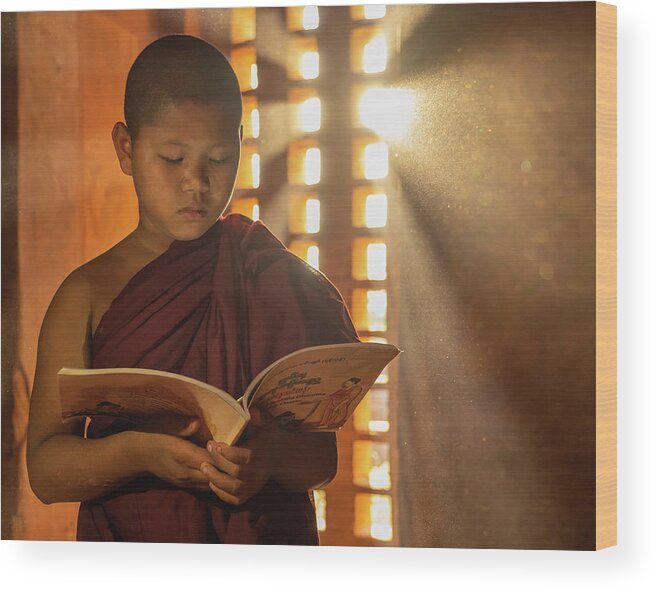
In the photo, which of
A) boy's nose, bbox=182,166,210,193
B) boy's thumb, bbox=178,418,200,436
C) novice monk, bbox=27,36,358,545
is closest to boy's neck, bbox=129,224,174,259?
novice monk, bbox=27,36,358,545

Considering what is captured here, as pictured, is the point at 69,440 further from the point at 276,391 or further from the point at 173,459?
the point at 276,391

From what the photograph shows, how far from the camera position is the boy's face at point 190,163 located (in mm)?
3006

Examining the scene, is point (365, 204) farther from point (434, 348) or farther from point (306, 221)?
point (434, 348)

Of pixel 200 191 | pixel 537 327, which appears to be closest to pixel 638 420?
pixel 537 327

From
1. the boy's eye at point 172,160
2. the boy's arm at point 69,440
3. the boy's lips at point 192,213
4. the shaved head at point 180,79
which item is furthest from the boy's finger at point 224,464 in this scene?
the shaved head at point 180,79

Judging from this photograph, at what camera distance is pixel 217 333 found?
2998 mm

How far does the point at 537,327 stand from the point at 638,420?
418 mm

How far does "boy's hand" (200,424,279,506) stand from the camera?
296 cm

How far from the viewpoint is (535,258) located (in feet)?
9.62

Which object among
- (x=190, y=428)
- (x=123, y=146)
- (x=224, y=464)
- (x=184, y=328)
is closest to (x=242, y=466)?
(x=224, y=464)

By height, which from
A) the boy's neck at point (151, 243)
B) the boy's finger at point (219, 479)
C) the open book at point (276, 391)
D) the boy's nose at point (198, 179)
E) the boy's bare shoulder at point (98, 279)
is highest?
the boy's nose at point (198, 179)

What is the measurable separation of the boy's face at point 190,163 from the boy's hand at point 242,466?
2.01ft

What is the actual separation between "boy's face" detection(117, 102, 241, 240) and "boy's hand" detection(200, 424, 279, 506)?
2.01 ft

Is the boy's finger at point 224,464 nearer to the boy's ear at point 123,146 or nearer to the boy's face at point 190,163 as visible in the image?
the boy's face at point 190,163
